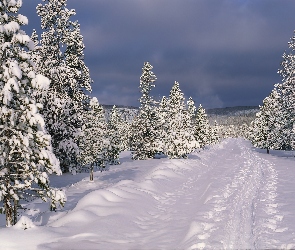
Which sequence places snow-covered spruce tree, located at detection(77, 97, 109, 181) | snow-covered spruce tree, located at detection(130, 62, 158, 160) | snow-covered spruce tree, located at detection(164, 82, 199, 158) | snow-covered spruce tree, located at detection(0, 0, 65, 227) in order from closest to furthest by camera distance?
snow-covered spruce tree, located at detection(0, 0, 65, 227)
snow-covered spruce tree, located at detection(77, 97, 109, 181)
snow-covered spruce tree, located at detection(164, 82, 199, 158)
snow-covered spruce tree, located at detection(130, 62, 158, 160)

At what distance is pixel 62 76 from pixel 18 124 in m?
16.7

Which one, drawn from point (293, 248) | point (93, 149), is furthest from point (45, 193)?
point (93, 149)

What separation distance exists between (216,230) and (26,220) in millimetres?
5618

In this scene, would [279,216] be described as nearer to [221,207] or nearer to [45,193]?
[221,207]

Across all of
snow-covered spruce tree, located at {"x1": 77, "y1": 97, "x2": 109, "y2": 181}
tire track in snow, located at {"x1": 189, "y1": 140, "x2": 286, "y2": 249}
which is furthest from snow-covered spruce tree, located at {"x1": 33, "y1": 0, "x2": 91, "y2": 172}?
tire track in snow, located at {"x1": 189, "y1": 140, "x2": 286, "y2": 249}

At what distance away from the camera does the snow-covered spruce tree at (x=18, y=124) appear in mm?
10438

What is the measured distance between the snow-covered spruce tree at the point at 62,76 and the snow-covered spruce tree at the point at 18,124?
14585 mm

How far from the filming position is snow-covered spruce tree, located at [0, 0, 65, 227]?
1044 cm

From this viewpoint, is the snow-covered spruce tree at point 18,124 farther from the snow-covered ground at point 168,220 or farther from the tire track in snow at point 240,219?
the tire track in snow at point 240,219

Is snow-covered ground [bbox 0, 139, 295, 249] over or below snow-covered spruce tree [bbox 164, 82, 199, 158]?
below

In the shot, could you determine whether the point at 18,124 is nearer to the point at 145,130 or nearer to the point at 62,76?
the point at 62,76

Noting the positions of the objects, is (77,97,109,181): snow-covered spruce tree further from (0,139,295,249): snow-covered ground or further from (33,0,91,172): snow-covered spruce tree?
(0,139,295,249): snow-covered ground

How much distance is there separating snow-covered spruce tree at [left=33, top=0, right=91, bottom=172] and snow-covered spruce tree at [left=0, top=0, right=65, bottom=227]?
14585 millimetres

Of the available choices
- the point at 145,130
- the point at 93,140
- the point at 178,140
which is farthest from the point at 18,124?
the point at 145,130
